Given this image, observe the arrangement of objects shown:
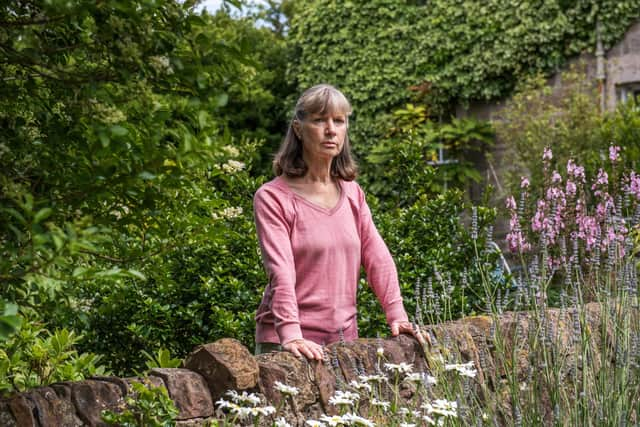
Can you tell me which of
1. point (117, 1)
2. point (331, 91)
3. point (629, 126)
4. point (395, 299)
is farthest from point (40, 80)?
point (629, 126)

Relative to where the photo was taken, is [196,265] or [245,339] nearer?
[245,339]

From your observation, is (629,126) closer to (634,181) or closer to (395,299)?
(634,181)

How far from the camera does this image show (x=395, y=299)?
3.42 meters

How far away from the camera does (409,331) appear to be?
3.39m

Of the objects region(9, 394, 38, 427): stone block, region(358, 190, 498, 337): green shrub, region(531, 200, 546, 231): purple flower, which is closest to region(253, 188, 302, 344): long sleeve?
region(9, 394, 38, 427): stone block

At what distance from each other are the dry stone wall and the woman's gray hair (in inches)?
26.8

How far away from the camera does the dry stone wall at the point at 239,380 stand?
2334 mm

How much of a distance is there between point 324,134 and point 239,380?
3.39 feet

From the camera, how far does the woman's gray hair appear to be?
324cm

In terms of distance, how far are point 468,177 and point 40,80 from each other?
32.5 ft

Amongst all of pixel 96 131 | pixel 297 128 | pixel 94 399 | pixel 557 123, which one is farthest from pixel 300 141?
pixel 557 123

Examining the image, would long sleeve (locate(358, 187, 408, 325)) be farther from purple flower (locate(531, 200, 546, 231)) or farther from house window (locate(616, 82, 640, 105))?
house window (locate(616, 82, 640, 105))

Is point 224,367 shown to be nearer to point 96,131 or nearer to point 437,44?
point 96,131

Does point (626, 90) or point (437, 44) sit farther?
point (437, 44)
